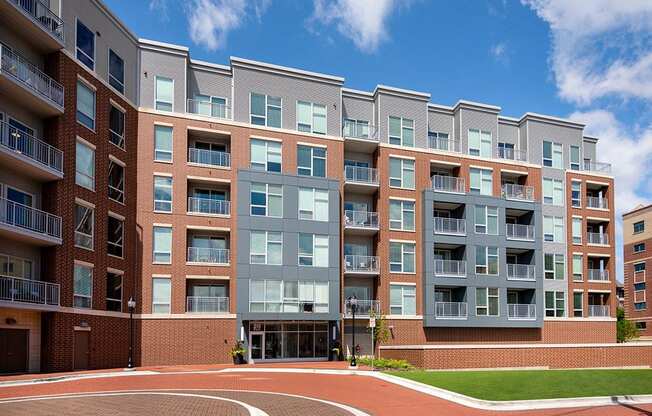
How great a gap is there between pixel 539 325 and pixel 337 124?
66.7 feet

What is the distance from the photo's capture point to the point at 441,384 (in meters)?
20.1

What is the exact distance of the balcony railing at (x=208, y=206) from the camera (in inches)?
1444

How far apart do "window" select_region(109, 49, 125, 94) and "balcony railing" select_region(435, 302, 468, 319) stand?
78.8 feet

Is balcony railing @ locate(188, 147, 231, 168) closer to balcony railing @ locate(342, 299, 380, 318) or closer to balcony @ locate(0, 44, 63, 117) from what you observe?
balcony @ locate(0, 44, 63, 117)

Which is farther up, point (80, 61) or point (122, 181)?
point (80, 61)

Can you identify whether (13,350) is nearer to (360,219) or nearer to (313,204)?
(313,204)

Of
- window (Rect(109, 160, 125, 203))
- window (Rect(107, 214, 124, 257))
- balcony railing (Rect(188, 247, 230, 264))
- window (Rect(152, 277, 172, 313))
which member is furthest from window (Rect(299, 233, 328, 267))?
window (Rect(109, 160, 125, 203))

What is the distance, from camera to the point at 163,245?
35562 millimetres

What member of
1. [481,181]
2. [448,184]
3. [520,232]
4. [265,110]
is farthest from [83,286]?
[520,232]

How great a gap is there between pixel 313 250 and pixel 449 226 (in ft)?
34.9

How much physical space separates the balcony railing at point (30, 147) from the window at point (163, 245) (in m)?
8.16

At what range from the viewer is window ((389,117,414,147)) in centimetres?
4331

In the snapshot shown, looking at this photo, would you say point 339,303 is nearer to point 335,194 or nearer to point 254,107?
point 335,194

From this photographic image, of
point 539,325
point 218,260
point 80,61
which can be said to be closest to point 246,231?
point 218,260
